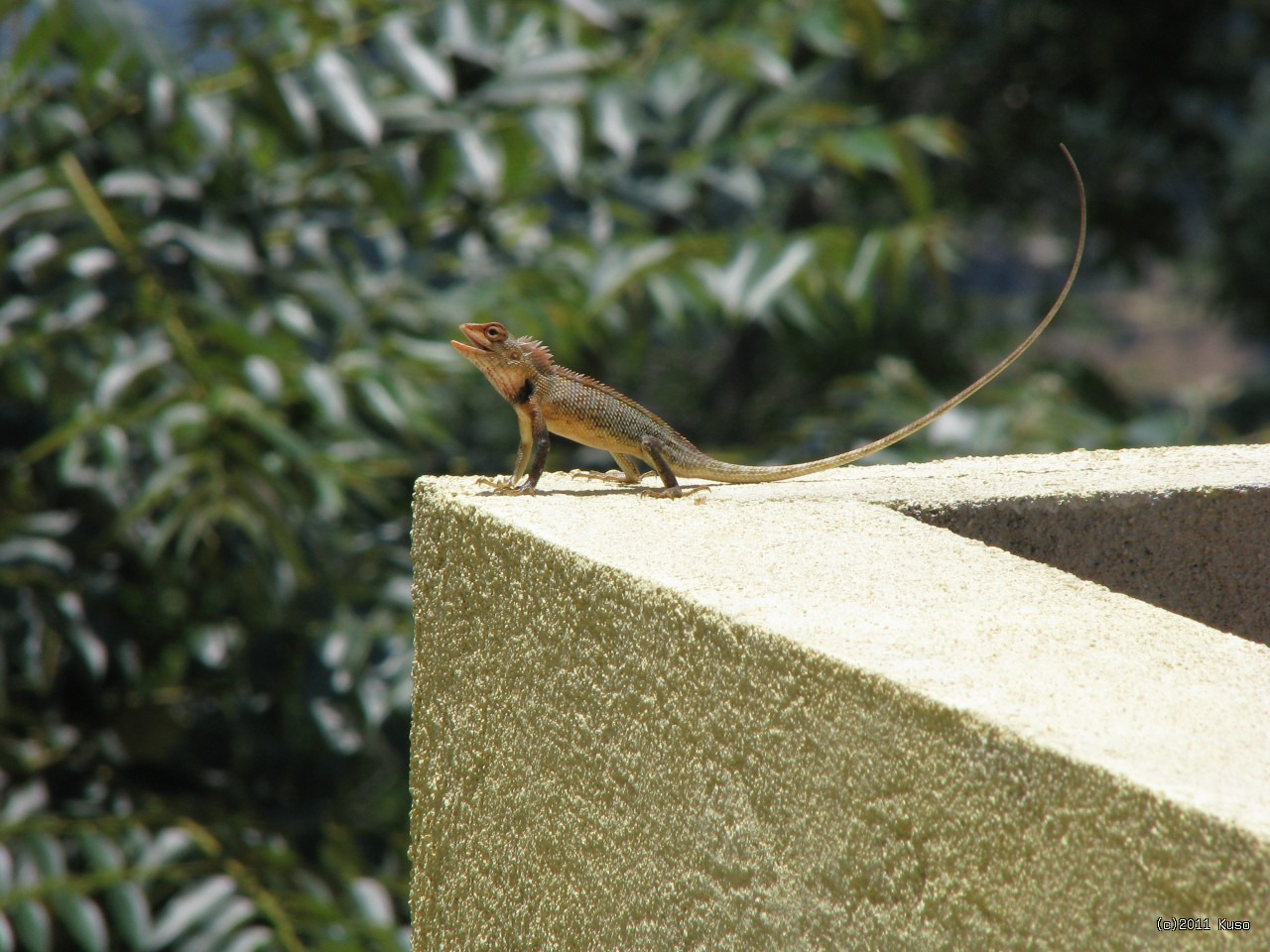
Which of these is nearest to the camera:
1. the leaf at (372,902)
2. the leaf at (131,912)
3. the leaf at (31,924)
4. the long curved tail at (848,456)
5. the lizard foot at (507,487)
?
the lizard foot at (507,487)

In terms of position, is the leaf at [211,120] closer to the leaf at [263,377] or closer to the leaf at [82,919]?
the leaf at [263,377]

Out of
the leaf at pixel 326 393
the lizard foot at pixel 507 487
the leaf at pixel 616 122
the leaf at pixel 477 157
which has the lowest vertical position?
the leaf at pixel 326 393

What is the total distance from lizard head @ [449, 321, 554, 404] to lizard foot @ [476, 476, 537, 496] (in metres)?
0.50

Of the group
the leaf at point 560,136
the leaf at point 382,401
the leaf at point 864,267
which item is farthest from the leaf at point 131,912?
the leaf at point 864,267

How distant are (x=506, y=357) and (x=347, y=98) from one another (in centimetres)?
171

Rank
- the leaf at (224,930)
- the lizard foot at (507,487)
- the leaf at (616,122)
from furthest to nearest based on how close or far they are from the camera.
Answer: the leaf at (616,122) < the leaf at (224,930) < the lizard foot at (507,487)

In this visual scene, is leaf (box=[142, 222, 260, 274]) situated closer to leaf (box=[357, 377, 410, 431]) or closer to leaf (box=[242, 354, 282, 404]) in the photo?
leaf (box=[242, 354, 282, 404])

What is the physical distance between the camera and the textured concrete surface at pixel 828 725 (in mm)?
1271

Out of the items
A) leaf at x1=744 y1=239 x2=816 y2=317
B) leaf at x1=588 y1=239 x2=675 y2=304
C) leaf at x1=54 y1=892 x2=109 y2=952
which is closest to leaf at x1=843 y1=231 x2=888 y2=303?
leaf at x1=744 y1=239 x2=816 y2=317

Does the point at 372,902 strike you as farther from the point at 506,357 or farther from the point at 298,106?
the point at 298,106

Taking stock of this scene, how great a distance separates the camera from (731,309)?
15.8 feet

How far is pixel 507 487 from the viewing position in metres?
2.51

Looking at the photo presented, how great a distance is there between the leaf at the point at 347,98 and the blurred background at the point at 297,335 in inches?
0.6

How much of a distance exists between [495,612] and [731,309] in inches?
112
